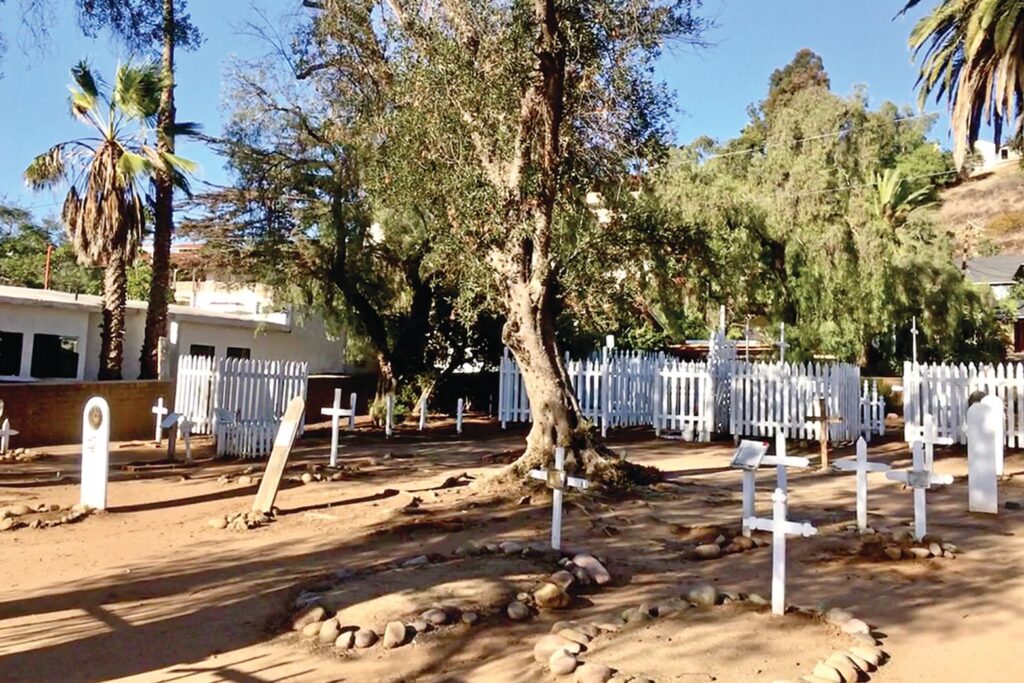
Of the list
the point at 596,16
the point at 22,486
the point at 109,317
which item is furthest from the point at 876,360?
the point at 22,486

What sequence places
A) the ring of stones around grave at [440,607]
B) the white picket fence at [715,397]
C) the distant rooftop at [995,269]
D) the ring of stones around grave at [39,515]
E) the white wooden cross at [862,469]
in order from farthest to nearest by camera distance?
1. the distant rooftop at [995,269]
2. the white picket fence at [715,397]
3. the ring of stones around grave at [39,515]
4. the white wooden cross at [862,469]
5. the ring of stones around grave at [440,607]

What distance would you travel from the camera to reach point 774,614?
5.64 meters

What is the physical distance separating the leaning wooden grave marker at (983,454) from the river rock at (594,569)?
4.90 metres

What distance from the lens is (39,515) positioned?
30.3 ft

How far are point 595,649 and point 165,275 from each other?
53.0ft

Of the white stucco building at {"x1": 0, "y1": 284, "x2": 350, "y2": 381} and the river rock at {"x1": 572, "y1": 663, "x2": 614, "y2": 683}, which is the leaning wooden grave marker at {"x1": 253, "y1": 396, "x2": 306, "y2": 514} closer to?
the river rock at {"x1": 572, "y1": 663, "x2": 614, "y2": 683}

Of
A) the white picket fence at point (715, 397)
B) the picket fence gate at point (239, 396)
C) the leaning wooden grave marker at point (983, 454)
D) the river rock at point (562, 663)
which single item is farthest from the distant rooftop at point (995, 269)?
the river rock at point (562, 663)

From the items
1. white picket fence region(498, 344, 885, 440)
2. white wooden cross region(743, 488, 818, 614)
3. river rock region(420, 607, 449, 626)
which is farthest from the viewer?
white picket fence region(498, 344, 885, 440)

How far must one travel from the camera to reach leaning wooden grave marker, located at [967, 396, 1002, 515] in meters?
8.89

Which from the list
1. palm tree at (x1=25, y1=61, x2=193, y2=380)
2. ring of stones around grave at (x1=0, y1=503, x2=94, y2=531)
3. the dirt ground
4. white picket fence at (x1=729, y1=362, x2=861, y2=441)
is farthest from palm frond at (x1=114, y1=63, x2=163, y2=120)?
white picket fence at (x1=729, y1=362, x2=861, y2=441)

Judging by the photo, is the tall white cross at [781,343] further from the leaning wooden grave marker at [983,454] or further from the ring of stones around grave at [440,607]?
the ring of stones around grave at [440,607]

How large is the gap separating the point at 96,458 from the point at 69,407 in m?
7.63

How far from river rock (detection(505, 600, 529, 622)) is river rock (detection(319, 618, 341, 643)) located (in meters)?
1.18

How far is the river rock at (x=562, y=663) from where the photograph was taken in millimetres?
4688
